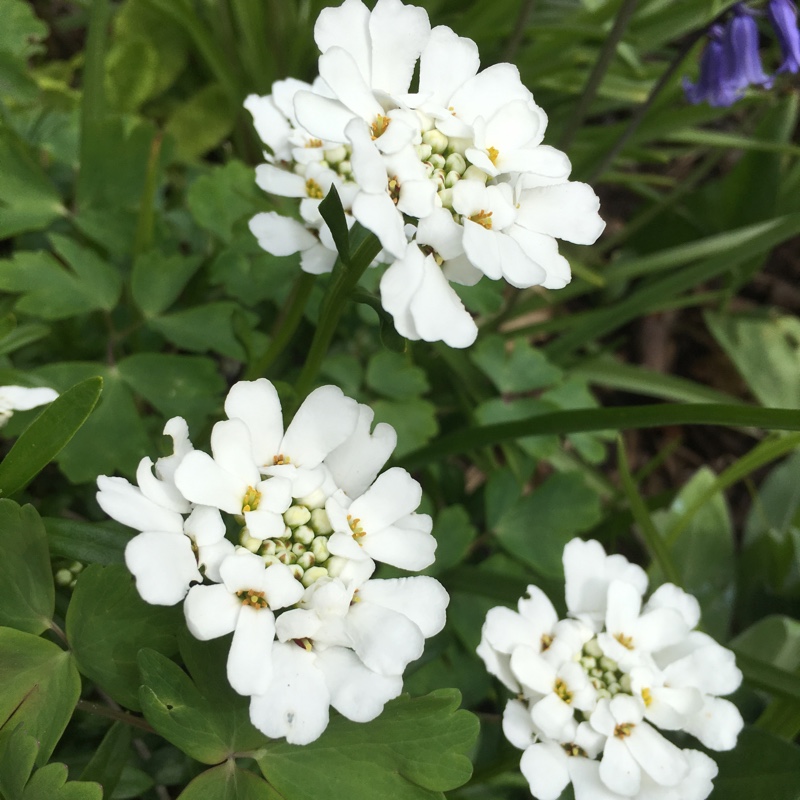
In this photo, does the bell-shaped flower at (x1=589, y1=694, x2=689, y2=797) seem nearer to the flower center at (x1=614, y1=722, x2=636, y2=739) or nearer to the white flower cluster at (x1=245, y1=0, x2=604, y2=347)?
the flower center at (x1=614, y1=722, x2=636, y2=739)

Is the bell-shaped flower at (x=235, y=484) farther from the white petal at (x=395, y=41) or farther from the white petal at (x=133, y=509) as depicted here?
the white petal at (x=395, y=41)

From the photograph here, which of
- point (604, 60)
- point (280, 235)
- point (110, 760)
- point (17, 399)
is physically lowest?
point (110, 760)

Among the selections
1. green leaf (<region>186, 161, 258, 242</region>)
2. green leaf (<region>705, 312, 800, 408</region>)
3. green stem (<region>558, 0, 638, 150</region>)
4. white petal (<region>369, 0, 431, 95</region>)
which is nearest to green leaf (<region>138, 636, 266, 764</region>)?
white petal (<region>369, 0, 431, 95</region>)

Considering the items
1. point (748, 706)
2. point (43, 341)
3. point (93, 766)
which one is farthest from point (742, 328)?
point (93, 766)

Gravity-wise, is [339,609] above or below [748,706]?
above

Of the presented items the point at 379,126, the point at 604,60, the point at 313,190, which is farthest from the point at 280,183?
the point at 604,60

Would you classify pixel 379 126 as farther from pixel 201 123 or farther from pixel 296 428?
pixel 201 123

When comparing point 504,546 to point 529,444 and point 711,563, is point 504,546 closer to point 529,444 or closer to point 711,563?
point 529,444

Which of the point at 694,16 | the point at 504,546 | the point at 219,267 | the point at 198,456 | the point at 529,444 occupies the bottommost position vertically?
the point at 504,546
